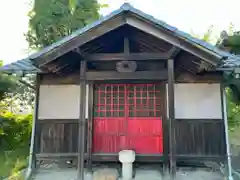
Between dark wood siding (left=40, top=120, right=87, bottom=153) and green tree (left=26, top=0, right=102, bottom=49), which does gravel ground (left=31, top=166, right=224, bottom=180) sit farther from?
green tree (left=26, top=0, right=102, bottom=49)

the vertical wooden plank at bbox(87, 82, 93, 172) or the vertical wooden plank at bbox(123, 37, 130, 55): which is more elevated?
the vertical wooden plank at bbox(123, 37, 130, 55)

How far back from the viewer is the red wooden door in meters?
6.80

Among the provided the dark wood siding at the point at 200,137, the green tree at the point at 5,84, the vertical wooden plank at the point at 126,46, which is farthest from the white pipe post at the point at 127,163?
the green tree at the point at 5,84

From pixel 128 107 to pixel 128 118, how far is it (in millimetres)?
297

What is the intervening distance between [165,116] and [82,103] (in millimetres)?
2292

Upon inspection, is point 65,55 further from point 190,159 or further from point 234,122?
point 234,122

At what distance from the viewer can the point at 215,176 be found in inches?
246

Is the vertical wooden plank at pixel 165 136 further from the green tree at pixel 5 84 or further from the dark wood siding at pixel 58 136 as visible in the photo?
the green tree at pixel 5 84

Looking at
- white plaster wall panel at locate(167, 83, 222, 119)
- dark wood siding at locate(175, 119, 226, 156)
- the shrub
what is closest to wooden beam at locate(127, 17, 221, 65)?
white plaster wall panel at locate(167, 83, 222, 119)

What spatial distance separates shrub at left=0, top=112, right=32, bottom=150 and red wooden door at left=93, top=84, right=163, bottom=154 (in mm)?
5190

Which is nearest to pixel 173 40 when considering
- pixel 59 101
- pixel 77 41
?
pixel 77 41

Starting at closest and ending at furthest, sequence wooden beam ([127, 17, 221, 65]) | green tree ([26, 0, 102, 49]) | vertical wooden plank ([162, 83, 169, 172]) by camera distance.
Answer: wooden beam ([127, 17, 221, 65]) → vertical wooden plank ([162, 83, 169, 172]) → green tree ([26, 0, 102, 49])

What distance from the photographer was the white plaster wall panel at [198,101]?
673 cm

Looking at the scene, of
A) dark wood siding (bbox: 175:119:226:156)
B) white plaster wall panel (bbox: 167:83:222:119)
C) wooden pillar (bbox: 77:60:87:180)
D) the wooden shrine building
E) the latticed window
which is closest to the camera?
wooden pillar (bbox: 77:60:87:180)
